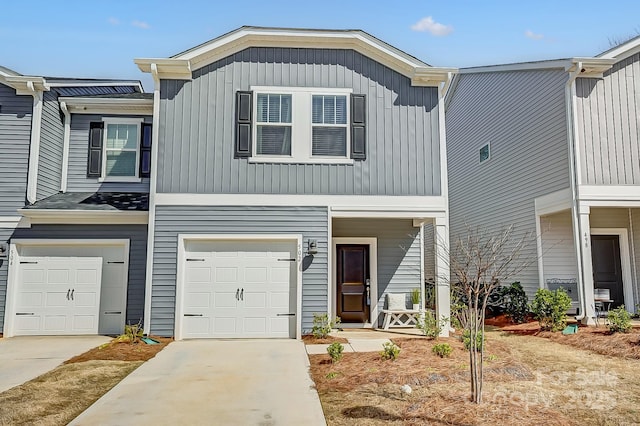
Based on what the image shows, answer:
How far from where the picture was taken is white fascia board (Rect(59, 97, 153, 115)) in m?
11.0

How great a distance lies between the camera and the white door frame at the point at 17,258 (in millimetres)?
9719

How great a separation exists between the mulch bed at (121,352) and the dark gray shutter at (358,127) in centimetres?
535

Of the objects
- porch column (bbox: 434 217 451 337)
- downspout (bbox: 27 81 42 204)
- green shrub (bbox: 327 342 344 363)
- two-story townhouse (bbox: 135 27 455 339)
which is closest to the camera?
green shrub (bbox: 327 342 344 363)

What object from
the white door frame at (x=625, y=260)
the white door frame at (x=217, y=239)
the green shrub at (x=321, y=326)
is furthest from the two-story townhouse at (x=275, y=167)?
the white door frame at (x=625, y=260)

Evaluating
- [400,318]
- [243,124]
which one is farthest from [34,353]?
[400,318]

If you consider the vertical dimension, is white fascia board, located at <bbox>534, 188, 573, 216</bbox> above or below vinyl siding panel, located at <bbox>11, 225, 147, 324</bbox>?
above

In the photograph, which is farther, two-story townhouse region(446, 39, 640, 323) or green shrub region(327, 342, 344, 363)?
two-story townhouse region(446, 39, 640, 323)

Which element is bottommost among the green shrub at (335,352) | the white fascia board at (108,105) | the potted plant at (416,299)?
the green shrub at (335,352)

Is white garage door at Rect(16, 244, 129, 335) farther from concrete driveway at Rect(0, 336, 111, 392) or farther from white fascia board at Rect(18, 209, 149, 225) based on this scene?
white fascia board at Rect(18, 209, 149, 225)

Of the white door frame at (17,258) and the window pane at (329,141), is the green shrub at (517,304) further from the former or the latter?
the white door frame at (17,258)

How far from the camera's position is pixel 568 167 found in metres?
10.9

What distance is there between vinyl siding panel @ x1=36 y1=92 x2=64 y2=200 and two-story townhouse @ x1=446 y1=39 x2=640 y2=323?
11810 mm

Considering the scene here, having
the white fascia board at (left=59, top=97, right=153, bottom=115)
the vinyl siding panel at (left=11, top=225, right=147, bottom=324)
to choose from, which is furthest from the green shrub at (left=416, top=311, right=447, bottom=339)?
the white fascia board at (left=59, top=97, right=153, bottom=115)

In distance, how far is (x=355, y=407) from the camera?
4.99 metres
